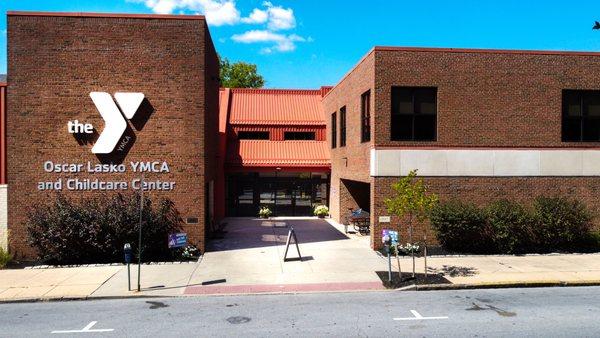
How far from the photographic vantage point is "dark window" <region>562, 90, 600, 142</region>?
19109 millimetres

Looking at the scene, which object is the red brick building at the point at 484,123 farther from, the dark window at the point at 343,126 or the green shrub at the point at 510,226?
the dark window at the point at 343,126

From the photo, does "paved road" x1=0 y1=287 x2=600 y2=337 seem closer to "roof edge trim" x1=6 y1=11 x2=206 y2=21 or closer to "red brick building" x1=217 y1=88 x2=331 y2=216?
"roof edge trim" x1=6 y1=11 x2=206 y2=21

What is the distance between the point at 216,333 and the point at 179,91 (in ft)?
33.4

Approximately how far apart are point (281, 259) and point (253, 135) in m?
15.1

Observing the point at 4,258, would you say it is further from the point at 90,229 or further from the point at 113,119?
the point at 113,119

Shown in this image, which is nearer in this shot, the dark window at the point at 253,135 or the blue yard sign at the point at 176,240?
the blue yard sign at the point at 176,240

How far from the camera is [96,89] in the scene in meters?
17.0

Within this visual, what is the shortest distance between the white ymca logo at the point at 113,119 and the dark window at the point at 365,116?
9.09 metres

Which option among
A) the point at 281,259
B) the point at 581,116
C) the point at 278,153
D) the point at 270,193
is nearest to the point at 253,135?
the point at 278,153

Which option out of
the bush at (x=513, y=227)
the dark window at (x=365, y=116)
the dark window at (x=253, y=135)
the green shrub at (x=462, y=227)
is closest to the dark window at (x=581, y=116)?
the bush at (x=513, y=227)

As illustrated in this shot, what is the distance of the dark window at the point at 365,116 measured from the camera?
20.0 meters

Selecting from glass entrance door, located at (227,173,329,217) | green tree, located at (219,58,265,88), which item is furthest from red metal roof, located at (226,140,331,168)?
green tree, located at (219,58,265,88)

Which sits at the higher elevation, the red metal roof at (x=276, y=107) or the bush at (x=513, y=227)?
the red metal roof at (x=276, y=107)

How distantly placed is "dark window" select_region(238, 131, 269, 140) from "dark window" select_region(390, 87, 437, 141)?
44.9 feet
